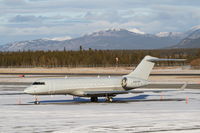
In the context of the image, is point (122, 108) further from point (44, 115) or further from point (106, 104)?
point (44, 115)

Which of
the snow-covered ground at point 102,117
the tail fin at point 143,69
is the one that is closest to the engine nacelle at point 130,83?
the tail fin at point 143,69

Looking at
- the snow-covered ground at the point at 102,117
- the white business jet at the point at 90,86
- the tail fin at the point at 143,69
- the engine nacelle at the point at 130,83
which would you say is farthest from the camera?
the tail fin at the point at 143,69

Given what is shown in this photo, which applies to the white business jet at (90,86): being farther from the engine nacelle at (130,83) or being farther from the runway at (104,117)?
the runway at (104,117)

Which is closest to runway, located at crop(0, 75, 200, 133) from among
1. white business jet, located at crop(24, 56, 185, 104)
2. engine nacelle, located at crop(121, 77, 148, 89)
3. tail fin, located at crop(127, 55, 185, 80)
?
white business jet, located at crop(24, 56, 185, 104)

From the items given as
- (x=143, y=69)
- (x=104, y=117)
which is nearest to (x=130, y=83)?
(x=143, y=69)

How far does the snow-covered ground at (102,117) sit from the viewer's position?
3092cm

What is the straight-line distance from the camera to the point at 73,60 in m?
198

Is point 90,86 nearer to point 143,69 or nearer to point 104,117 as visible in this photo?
point 143,69

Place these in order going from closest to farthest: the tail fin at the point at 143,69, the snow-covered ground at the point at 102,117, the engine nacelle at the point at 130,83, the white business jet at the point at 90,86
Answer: the snow-covered ground at the point at 102,117 < the white business jet at the point at 90,86 < the engine nacelle at the point at 130,83 < the tail fin at the point at 143,69

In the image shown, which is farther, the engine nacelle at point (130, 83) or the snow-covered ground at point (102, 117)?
the engine nacelle at point (130, 83)

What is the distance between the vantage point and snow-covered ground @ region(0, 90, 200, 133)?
101ft

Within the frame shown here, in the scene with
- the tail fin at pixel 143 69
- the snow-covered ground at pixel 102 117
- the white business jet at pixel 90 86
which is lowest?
the snow-covered ground at pixel 102 117

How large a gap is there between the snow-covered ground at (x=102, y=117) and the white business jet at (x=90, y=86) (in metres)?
1.35

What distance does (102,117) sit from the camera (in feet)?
121
